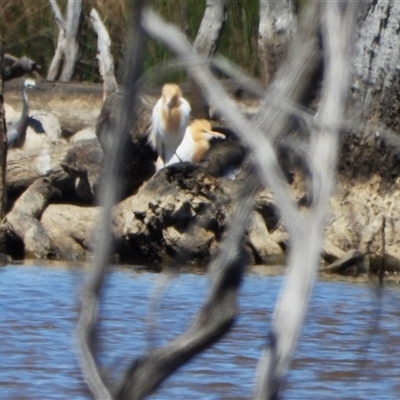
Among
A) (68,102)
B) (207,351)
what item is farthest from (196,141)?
(207,351)

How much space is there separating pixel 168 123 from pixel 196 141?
410 mm

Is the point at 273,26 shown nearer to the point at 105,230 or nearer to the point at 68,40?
the point at 68,40

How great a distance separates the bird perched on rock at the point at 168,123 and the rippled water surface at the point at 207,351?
128 inches

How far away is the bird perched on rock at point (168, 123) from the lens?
994 centimetres

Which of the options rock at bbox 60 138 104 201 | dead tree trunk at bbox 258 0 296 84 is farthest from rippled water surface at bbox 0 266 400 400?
dead tree trunk at bbox 258 0 296 84

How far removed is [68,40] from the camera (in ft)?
42.1

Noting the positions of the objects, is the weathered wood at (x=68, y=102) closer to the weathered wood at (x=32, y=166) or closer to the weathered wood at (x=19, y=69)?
the weathered wood at (x=19, y=69)

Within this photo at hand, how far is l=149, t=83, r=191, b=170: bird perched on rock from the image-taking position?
9.94m

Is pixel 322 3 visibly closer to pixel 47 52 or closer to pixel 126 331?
pixel 126 331

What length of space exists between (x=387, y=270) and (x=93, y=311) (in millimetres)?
5405

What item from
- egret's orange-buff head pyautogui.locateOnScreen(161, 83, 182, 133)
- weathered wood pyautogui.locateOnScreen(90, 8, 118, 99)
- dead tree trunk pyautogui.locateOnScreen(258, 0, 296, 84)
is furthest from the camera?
weathered wood pyautogui.locateOnScreen(90, 8, 118, 99)

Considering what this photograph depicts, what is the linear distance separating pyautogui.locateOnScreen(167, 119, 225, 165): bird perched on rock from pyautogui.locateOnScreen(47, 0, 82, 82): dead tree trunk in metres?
2.90

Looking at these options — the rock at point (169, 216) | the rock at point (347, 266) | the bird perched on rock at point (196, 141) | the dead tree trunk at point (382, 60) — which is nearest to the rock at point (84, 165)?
the rock at point (169, 216)

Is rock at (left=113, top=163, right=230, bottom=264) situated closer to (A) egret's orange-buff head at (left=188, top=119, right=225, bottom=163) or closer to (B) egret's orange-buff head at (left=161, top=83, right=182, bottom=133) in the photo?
(A) egret's orange-buff head at (left=188, top=119, right=225, bottom=163)
